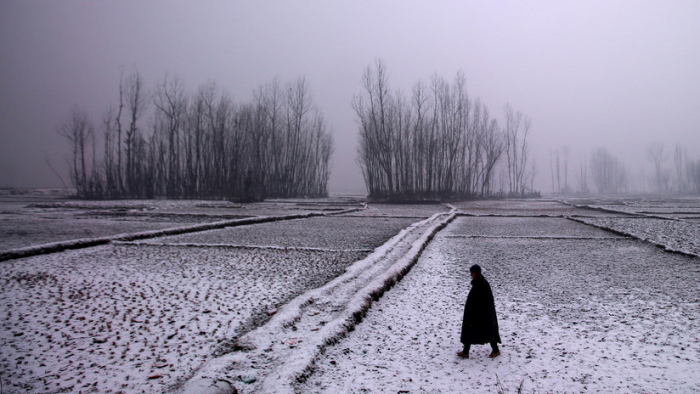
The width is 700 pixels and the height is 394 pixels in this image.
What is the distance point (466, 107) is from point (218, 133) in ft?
97.9

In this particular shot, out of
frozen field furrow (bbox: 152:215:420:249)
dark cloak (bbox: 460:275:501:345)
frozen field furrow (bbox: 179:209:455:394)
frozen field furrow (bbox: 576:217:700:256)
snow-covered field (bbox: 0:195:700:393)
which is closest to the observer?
frozen field furrow (bbox: 179:209:455:394)

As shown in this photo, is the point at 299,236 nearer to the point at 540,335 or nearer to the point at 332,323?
the point at 332,323

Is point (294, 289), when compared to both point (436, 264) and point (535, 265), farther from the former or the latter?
point (535, 265)

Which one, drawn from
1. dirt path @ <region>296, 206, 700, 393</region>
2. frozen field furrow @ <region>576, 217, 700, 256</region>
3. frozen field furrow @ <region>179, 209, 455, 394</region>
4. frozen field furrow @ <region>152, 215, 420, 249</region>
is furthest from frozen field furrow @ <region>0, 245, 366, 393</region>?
frozen field furrow @ <region>576, 217, 700, 256</region>

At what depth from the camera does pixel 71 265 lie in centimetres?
749

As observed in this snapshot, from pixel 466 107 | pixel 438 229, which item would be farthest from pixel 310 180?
pixel 438 229

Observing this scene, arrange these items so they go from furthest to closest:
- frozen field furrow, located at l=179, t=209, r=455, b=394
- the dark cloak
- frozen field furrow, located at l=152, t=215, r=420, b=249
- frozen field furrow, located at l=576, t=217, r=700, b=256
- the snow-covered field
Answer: frozen field furrow, located at l=152, t=215, r=420, b=249
frozen field furrow, located at l=576, t=217, r=700, b=256
the dark cloak
the snow-covered field
frozen field furrow, located at l=179, t=209, r=455, b=394

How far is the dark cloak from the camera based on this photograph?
3814 millimetres

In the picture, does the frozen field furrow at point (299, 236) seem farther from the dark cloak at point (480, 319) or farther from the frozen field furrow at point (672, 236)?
the frozen field furrow at point (672, 236)

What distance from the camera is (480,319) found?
12.6 ft

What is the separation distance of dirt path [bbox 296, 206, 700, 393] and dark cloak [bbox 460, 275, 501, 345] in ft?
0.77

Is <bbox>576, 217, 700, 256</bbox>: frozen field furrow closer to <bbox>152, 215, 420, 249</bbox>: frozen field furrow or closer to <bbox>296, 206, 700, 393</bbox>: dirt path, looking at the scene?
<bbox>296, 206, 700, 393</bbox>: dirt path

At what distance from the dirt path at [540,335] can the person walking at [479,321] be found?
191 millimetres

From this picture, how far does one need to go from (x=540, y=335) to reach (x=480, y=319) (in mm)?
1070
